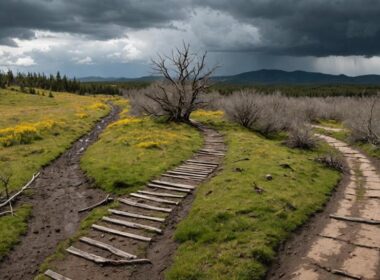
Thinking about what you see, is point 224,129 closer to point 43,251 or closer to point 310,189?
point 310,189

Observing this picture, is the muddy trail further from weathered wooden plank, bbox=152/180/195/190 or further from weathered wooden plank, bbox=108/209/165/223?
weathered wooden plank, bbox=152/180/195/190

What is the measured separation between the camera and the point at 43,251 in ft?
44.5

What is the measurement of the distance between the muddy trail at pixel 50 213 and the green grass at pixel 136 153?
936mm

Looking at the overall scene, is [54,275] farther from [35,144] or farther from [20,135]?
[20,135]

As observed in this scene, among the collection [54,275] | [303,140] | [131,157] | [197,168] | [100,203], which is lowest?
[54,275]

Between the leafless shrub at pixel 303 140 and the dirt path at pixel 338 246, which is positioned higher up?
the leafless shrub at pixel 303 140

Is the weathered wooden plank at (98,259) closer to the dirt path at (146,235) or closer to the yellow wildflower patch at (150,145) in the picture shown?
the dirt path at (146,235)

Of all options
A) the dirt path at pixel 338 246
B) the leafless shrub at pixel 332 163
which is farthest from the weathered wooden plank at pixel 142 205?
the leafless shrub at pixel 332 163

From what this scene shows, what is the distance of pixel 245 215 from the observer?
14.4 metres

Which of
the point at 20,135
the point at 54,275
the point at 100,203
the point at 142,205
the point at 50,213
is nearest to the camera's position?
the point at 54,275

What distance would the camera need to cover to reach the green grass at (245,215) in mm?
11289

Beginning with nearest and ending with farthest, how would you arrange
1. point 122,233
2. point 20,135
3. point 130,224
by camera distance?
1. point 122,233
2. point 130,224
3. point 20,135

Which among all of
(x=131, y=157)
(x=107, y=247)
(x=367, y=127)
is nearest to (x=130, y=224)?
(x=107, y=247)

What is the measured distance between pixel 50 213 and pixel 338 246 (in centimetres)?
1196
